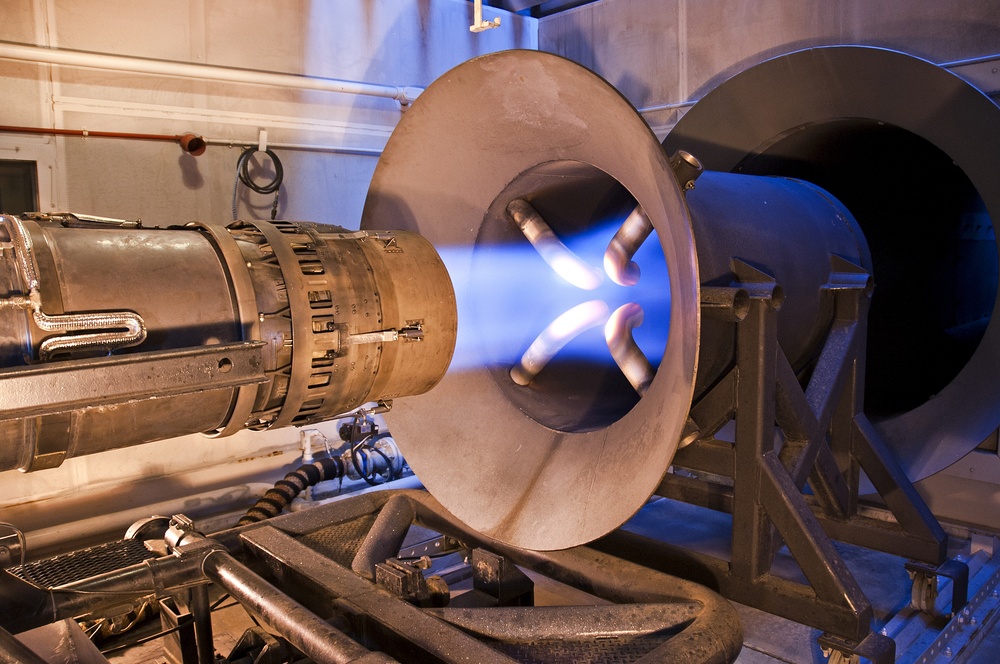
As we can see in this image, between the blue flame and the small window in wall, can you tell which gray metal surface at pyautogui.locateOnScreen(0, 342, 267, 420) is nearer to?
the blue flame

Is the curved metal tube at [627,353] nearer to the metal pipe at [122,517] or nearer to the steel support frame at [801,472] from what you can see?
the steel support frame at [801,472]

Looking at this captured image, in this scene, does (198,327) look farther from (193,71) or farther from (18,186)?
(193,71)

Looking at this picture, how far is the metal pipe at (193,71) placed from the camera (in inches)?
Result: 98.3

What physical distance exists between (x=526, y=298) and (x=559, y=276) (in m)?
0.12

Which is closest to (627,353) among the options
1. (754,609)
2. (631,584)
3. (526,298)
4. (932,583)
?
(526,298)

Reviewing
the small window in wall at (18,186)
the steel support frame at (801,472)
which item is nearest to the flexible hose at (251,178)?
the small window in wall at (18,186)

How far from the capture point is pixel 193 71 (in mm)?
2803

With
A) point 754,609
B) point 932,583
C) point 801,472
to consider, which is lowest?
point 754,609

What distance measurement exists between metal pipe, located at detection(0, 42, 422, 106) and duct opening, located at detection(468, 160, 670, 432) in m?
1.45

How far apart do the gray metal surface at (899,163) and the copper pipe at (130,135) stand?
170 cm

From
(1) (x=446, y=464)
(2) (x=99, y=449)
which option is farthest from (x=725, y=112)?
(2) (x=99, y=449)

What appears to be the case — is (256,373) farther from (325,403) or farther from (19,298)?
(19,298)

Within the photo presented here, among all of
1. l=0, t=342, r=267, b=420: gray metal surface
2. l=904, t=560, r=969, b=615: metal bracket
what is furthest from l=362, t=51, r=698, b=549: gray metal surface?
l=904, t=560, r=969, b=615: metal bracket

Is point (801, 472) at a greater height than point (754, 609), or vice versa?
point (801, 472)
